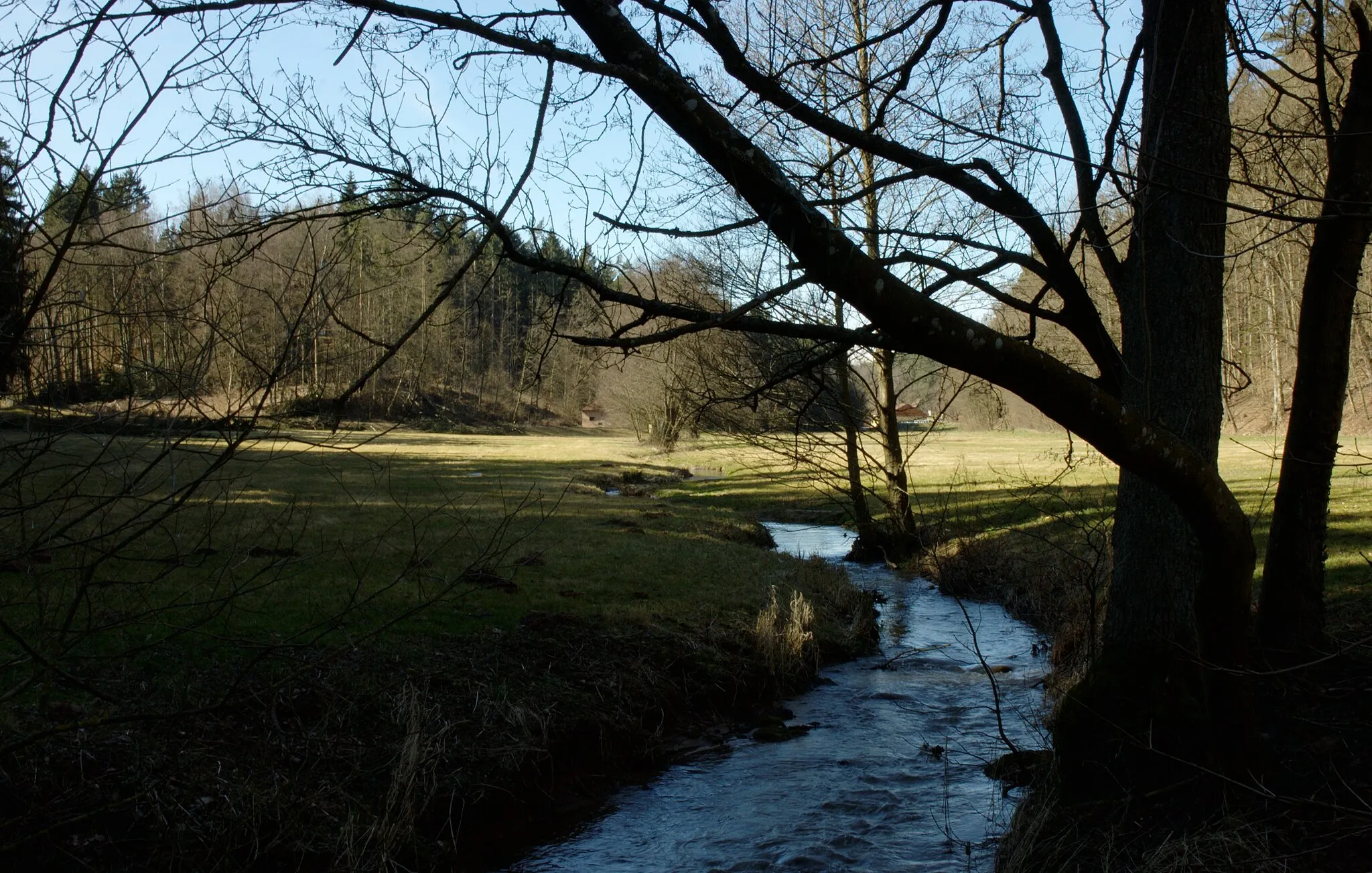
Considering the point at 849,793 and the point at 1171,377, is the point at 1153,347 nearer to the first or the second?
the point at 1171,377

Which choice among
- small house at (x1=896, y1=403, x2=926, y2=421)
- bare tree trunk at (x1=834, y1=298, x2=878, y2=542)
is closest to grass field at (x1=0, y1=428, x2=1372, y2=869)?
bare tree trunk at (x1=834, y1=298, x2=878, y2=542)

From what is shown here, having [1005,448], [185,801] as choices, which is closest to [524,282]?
[185,801]

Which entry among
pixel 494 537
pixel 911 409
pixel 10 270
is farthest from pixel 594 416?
pixel 10 270

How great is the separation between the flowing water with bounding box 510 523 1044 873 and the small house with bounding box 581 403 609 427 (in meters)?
42.6

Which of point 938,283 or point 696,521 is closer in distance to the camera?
point 938,283

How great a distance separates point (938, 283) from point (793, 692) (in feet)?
21.1

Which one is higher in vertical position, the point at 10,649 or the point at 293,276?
the point at 293,276

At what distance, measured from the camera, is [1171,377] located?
5363 millimetres

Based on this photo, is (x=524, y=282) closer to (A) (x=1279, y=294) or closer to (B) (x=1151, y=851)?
(B) (x=1151, y=851)

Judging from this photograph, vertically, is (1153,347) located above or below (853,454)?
above

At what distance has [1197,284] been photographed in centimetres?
538

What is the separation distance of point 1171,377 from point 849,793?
4.05m

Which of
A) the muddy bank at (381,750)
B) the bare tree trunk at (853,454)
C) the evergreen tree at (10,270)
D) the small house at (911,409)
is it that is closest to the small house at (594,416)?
the small house at (911,409)

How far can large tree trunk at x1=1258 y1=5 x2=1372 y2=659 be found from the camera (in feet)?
19.4
